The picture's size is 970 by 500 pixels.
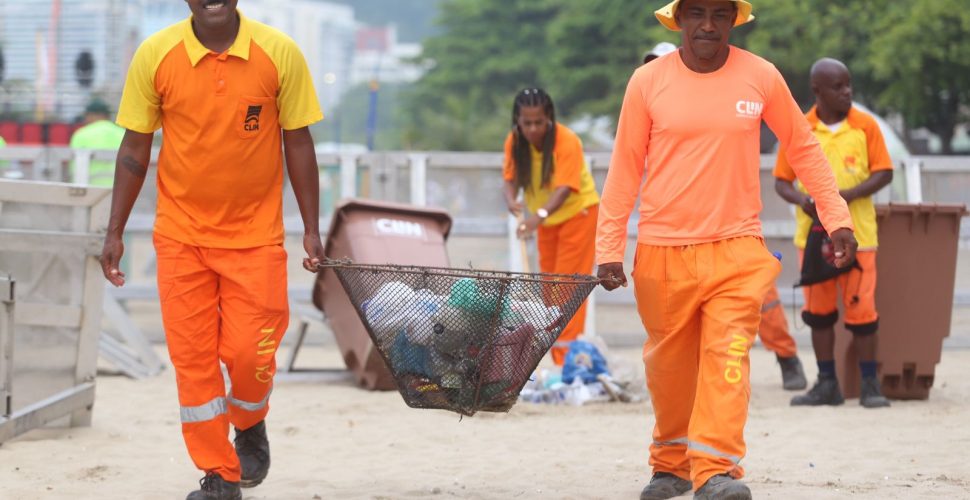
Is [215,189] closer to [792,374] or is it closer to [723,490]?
[723,490]

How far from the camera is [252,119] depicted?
6.04 meters

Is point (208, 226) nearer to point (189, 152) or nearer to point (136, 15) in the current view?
point (189, 152)

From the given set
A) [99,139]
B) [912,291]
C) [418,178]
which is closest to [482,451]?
[912,291]

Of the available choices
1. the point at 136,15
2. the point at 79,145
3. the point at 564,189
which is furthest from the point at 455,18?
the point at 564,189

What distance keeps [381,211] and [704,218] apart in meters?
4.60

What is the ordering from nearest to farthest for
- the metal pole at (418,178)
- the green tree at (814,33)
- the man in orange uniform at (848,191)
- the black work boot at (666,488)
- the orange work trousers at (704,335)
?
1. the orange work trousers at (704,335)
2. the black work boot at (666,488)
3. the man in orange uniform at (848,191)
4. the metal pole at (418,178)
5. the green tree at (814,33)

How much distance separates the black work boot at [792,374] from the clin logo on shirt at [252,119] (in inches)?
201

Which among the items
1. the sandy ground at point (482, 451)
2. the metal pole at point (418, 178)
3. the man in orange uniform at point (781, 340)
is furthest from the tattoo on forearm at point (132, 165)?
the metal pole at point (418, 178)

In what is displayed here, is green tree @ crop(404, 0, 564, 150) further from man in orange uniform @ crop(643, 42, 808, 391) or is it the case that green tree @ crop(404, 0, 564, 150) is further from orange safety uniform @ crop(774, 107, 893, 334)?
orange safety uniform @ crop(774, 107, 893, 334)

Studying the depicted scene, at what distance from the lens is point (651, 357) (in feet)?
20.3

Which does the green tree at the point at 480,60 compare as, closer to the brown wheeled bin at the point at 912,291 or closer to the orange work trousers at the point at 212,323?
the brown wheeled bin at the point at 912,291

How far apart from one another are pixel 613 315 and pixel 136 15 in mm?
92285

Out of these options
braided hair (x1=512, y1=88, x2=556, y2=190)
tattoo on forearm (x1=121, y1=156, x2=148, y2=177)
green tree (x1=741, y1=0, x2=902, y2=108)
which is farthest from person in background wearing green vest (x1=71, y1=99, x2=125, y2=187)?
green tree (x1=741, y1=0, x2=902, y2=108)

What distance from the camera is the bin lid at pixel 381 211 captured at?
1015 cm
